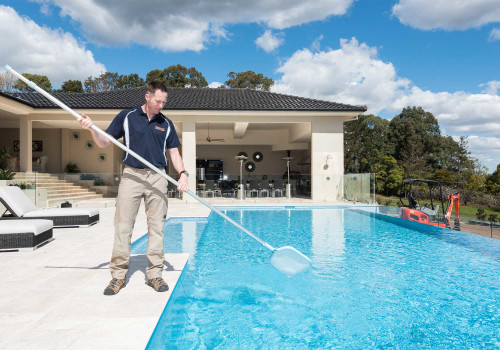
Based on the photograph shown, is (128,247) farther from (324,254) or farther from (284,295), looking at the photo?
(324,254)

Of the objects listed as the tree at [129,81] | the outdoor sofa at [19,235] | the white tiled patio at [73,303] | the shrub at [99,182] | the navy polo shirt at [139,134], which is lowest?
the white tiled patio at [73,303]

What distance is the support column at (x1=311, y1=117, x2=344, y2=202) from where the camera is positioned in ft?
42.4

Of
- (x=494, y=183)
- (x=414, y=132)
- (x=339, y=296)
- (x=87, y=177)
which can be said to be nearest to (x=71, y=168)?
(x=87, y=177)

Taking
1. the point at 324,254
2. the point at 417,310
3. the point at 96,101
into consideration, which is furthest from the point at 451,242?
the point at 96,101

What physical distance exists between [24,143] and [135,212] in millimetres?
12458

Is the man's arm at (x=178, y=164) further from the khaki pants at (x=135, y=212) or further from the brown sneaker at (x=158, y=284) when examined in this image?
the brown sneaker at (x=158, y=284)

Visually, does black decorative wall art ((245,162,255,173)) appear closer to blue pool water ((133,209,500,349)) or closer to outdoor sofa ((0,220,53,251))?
blue pool water ((133,209,500,349))

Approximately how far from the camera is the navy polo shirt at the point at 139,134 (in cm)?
251

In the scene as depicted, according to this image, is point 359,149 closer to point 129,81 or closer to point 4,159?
point 4,159

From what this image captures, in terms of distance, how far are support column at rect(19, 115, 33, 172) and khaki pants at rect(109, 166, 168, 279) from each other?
12.2 metres

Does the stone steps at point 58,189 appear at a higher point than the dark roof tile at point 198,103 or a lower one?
lower

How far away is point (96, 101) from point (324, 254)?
1181cm

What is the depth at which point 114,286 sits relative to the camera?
2.41 metres

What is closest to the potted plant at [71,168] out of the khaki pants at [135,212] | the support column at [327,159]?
the support column at [327,159]
